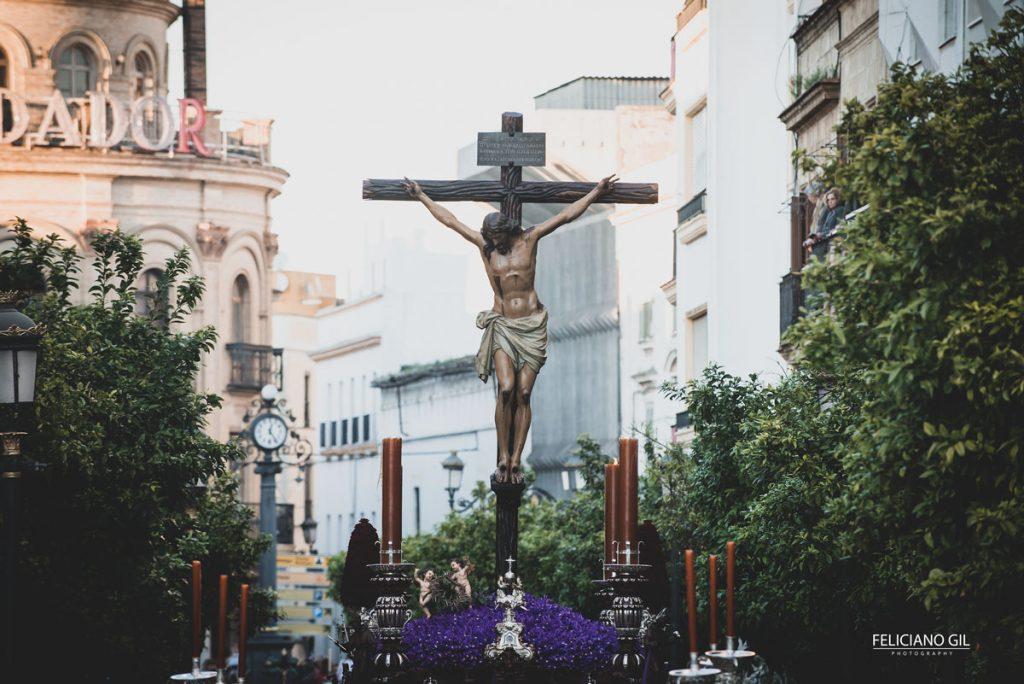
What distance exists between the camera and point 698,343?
5016 cm

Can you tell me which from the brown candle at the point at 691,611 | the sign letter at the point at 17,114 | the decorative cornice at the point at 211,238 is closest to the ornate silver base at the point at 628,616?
the brown candle at the point at 691,611

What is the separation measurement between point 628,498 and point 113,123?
54223mm

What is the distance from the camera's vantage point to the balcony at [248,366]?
7431 cm

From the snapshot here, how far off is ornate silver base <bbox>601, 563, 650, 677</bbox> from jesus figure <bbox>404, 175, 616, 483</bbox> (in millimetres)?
1444

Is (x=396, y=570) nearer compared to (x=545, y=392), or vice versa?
(x=396, y=570)

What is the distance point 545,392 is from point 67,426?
59374mm

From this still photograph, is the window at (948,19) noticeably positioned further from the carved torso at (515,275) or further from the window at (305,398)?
the window at (305,398)

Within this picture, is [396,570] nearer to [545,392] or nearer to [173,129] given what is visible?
[173,129]

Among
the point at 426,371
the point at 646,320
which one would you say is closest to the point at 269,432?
the point at 646,320

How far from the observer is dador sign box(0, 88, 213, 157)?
6856cm

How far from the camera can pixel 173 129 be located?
71.3 meters

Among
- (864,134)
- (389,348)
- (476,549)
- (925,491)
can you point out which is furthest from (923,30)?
(389,348)

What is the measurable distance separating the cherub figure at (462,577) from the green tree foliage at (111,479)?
7.74 metres

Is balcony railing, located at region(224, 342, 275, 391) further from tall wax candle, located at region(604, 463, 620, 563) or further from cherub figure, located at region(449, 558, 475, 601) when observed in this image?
tall wax candle, located at region(604, 463, 620, 563)
